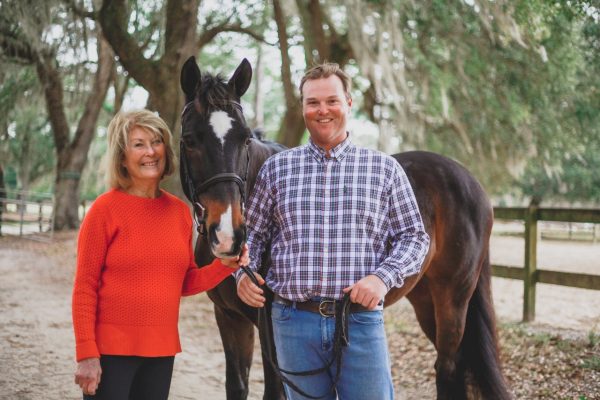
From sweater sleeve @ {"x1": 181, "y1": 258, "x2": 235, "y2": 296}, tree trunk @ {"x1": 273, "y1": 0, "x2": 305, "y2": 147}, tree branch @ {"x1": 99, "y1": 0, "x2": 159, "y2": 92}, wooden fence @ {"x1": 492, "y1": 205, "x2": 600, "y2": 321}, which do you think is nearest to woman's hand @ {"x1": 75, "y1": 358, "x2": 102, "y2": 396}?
sweater sleeve @ {"x1": 181, "y1": 258, "x2": 235, "y2": 296}

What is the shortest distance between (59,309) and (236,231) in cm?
573

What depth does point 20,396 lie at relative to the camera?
3697mm

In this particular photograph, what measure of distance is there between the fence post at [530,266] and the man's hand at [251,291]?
Result: 4.73m

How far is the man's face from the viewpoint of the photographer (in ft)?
6.46

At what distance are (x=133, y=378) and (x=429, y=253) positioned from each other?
1.82m

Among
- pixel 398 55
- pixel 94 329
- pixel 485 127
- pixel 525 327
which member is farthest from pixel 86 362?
pixel 485 127

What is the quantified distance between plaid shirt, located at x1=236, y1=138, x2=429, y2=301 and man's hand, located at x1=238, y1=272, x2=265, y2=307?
0.23ft

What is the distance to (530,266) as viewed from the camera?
5898 mm

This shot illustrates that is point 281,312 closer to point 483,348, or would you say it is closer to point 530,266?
point 483,348

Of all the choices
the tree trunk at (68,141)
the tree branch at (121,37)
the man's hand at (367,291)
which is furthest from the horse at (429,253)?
the tree trunk at (68,141)

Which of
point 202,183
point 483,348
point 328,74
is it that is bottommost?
point 483,348

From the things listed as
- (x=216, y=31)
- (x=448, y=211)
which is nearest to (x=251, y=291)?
(x=448, y=211)

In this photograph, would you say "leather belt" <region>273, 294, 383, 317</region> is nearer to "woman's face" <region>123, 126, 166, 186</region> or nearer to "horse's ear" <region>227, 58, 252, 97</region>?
"woman's face" <region>123, 126, 166, 186</region>

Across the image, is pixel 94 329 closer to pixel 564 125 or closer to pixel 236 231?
pixel 236 231
